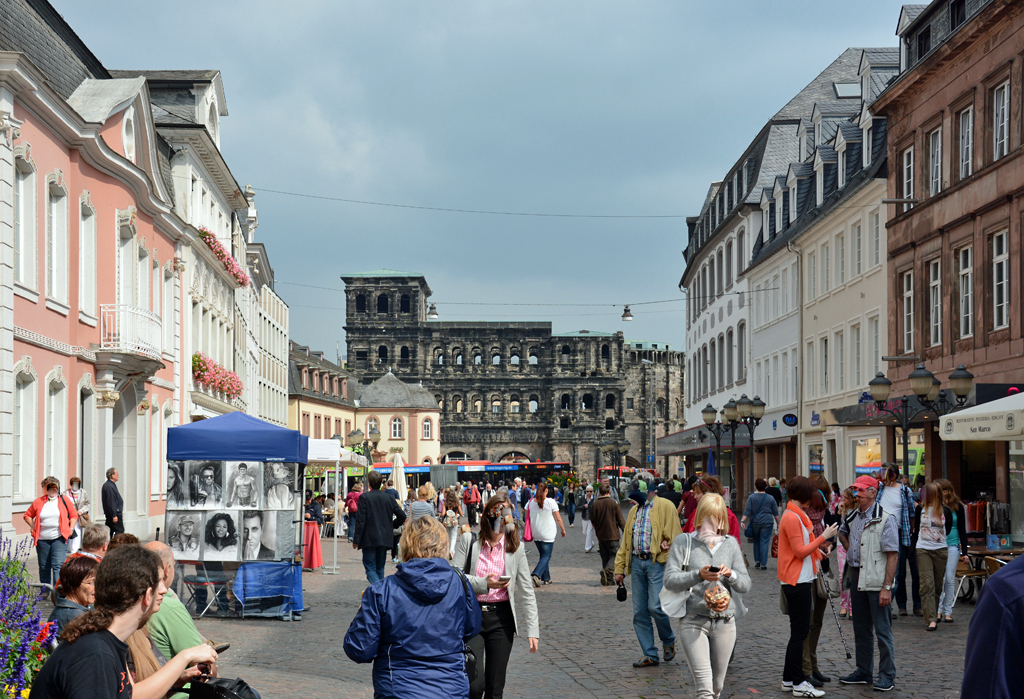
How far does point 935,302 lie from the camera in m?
25.3

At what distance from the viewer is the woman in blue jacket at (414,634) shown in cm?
512

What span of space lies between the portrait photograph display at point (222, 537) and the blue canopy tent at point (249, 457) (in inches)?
6.7

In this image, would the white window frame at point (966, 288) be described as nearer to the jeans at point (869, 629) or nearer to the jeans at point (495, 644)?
the jeans at point (869, 629)

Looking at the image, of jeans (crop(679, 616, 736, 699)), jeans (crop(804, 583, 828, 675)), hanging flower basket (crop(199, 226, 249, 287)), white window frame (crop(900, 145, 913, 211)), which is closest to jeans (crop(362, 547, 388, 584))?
jeans (crop(804, 583, 828, 675))

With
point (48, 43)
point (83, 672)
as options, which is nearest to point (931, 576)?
point (83, 672)

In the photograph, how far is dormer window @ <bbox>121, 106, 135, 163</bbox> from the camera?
2383 cm

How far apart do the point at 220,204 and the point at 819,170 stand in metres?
19.0

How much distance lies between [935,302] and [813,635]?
1781 centimetres

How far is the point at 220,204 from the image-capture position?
38281 mm

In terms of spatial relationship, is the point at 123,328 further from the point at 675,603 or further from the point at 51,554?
the point at 675,603

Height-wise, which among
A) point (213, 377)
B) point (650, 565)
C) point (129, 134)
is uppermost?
point (129, 134)

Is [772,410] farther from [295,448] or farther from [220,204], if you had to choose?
[295,448]

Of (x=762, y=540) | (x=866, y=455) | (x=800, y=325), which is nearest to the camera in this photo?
(x=762, y=540)

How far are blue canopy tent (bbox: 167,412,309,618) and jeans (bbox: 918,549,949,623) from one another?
23.5ft
